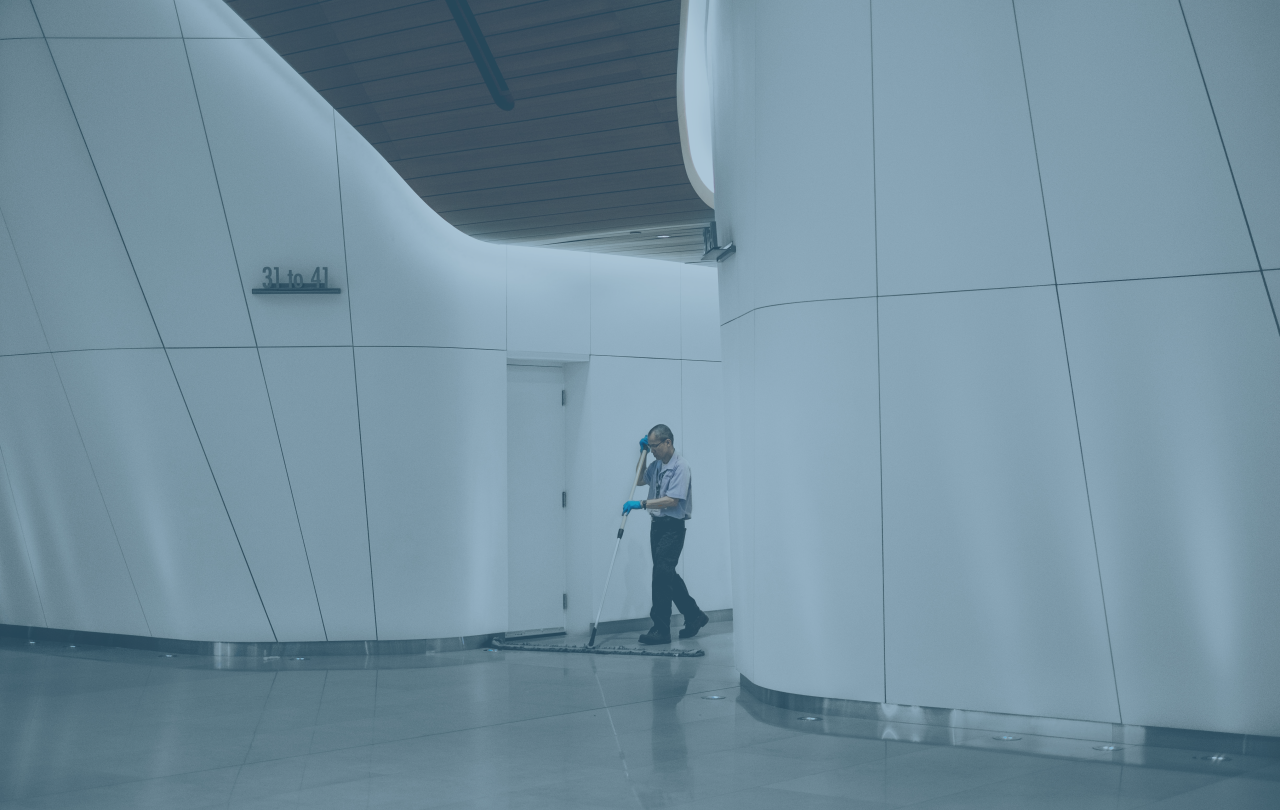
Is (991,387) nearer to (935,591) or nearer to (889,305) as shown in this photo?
(889,305)

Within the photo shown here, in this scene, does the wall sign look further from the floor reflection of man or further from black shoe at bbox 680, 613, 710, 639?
black shoe at bbox 680, 613, 710, 639

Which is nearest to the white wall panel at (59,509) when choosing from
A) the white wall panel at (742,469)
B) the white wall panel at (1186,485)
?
the white wall panel at (742,469)

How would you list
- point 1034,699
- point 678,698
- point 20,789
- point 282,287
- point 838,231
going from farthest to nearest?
1. point 282,287
2. point 678,698
3. point 838,231
4. point 1034,699
5. point 20,789

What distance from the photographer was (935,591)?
6629mm

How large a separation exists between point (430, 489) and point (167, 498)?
7.38 ft

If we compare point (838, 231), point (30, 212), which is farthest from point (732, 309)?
point (30, 212)

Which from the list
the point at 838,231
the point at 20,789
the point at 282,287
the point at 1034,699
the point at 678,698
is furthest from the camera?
the point at 282,287

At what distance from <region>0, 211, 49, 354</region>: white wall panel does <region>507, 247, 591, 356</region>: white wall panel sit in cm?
421

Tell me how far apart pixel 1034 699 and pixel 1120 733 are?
465mm

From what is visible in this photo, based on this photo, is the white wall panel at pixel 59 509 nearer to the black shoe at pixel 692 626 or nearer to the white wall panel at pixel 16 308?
the white wall panel at pixel 16 308

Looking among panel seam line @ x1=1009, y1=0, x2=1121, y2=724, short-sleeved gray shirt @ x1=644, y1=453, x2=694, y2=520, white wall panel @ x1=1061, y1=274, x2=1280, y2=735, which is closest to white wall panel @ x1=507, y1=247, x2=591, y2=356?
short-sleeved gray shirt @ x1=644, y1=453, x2=694, y2=520

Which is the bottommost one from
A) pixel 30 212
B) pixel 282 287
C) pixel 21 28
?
pixel 282 287

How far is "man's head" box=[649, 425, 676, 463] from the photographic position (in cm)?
1061

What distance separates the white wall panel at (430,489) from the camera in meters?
9.99
